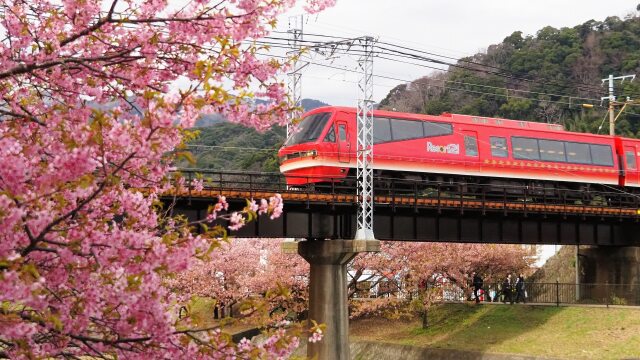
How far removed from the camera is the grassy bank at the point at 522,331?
3253 cm

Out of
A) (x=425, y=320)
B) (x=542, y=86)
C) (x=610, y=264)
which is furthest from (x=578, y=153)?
(x=542, y=86)

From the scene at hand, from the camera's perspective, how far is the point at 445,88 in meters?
104

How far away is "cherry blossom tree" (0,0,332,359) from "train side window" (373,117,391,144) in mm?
24497

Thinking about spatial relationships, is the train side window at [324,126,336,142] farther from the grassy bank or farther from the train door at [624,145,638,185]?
the train door at [624,145,638,185]

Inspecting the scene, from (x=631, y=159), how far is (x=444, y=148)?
12905 mm

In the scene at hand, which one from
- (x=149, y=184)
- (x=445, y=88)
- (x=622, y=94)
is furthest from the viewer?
(x=445, y=88)

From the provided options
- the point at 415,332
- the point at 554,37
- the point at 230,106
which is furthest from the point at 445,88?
the point at 230,106

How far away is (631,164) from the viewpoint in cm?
4191

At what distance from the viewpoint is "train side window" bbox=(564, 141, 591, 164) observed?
1555 inches

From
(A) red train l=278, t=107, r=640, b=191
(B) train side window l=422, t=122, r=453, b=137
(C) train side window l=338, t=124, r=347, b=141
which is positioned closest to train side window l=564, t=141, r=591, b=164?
(A) red train l=278, t=107, r=640, b=191

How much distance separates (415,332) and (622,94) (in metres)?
50.9

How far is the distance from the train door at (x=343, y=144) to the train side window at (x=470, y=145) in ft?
21.4

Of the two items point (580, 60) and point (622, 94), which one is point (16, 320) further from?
point (580, 60)

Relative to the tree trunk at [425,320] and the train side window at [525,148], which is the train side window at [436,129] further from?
the tree trunk at [425,320]
